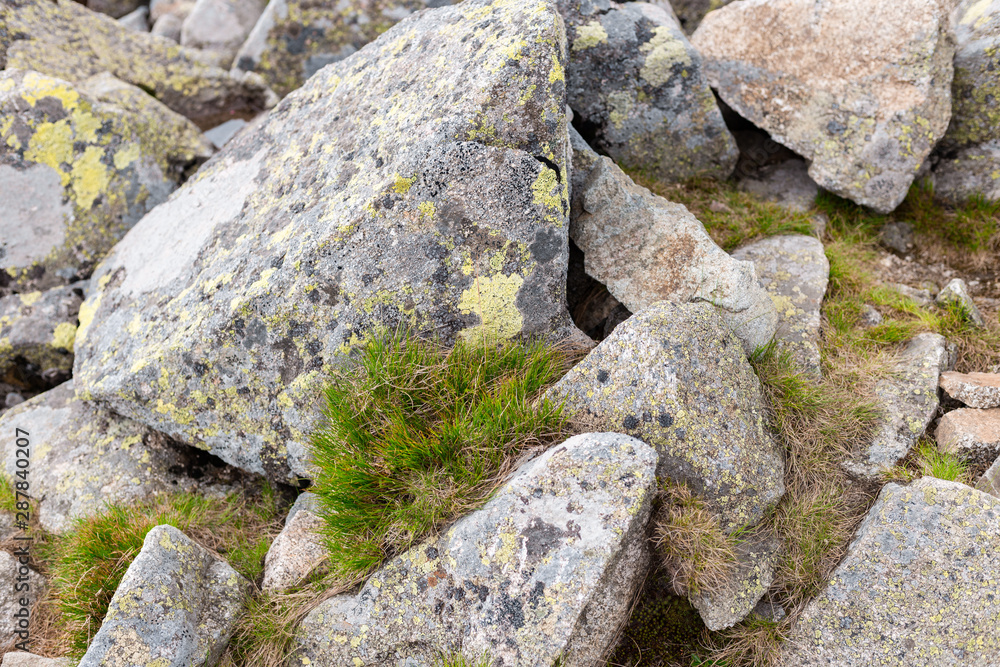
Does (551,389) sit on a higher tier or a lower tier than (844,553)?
higher

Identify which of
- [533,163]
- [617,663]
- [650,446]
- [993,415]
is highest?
[533,163]

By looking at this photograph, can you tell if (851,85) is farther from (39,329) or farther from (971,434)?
(39,329)

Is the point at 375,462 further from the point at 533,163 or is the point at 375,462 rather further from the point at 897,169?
the point at 897,169

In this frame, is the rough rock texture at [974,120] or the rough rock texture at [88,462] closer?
the rough rock texture at [88,462]

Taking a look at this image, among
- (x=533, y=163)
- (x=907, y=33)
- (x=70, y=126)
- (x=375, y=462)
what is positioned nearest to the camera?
(x=375, y=462)

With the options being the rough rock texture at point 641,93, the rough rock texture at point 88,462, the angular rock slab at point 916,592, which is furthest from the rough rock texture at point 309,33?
the angular rock slab at point 916,592

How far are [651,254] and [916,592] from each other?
9.46 ft

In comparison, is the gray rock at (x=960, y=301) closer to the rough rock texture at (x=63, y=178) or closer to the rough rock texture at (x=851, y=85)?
the rough rock texture at (x=851, y=85)

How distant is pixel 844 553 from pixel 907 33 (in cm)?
487

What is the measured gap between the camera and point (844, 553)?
4.17 metres

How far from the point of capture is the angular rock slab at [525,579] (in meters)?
3.62

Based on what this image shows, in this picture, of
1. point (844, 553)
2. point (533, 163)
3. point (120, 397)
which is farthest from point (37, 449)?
point (844, 553)

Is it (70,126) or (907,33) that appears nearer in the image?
(907,33)

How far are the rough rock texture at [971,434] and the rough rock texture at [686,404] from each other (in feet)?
4.32
